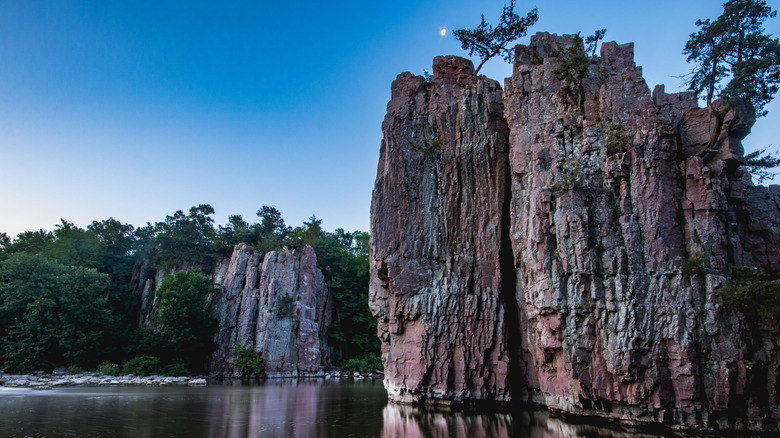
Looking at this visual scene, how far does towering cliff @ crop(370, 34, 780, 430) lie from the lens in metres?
15.8

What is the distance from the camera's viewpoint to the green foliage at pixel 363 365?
51.1 m

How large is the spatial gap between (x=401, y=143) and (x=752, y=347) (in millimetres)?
19002

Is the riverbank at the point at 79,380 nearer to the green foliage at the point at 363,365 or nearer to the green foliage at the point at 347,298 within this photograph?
the green foliage at the point at 363,365

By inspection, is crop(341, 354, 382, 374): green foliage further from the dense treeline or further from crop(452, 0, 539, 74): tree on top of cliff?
crop(452, 0, 539, 74): tree on top of cliff

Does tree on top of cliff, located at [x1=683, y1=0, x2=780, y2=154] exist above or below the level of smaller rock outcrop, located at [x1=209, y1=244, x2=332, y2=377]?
above

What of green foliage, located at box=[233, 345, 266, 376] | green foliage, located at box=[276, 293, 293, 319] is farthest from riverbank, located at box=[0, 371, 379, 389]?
green foliage, located at box=[276, 293, 293, 319]

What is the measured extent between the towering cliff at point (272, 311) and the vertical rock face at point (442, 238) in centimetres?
2358

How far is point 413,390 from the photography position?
2423cm

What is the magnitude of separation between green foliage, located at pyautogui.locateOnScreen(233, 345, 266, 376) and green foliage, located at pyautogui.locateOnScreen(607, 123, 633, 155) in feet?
126

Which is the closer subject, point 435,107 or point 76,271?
point 435,107

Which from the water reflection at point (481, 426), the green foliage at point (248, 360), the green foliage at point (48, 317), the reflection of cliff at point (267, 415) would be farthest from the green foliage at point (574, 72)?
the green foliage at point (48, 317)

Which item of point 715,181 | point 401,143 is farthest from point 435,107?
point 715,181

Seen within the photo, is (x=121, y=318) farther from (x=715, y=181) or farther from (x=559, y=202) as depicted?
(x=715, y=181)

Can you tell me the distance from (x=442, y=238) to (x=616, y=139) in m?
10.4
